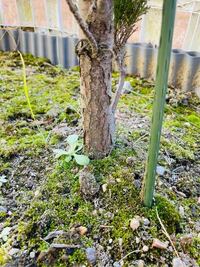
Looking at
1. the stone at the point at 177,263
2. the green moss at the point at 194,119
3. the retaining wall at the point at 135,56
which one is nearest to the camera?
the stone at the point at 177,263

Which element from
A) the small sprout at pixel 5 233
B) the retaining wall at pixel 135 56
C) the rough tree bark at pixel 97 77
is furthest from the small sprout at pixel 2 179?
the retaining wall at pixel 135 56

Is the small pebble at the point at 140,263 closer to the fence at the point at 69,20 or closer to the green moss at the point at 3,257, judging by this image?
the green moss at the point at 3,257

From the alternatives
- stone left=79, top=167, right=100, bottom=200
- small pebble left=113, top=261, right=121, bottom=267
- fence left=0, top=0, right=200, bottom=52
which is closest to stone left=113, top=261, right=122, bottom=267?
small pebble left=113, top=261, right=121, bottom=267

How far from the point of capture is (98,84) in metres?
0.86

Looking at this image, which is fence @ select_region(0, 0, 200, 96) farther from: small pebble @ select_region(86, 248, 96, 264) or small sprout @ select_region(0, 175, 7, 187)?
small pebble @ select_region(86, 248, 96, 264)

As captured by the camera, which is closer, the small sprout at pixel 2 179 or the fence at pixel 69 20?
the small sprout at pixel 2 179

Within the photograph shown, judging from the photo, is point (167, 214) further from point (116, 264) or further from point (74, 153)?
point (74, 153)

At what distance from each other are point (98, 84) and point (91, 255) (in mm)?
479

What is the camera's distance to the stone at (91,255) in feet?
2.35

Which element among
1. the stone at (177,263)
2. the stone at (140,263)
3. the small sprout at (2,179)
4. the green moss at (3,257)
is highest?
the small sprout at (2,179)

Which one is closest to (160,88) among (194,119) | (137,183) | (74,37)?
(137,183)

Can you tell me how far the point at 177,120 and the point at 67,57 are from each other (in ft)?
3.05

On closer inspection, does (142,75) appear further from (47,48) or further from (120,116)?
(47,48)

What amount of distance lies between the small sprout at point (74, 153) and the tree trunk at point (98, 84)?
0.12ft
